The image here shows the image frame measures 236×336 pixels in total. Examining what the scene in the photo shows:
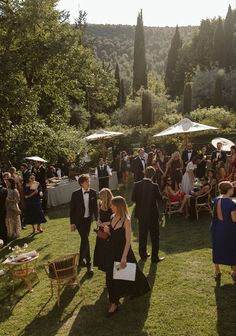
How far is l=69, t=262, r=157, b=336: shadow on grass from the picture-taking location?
5.45 metres

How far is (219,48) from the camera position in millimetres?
55438

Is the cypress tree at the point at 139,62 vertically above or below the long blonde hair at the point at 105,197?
above

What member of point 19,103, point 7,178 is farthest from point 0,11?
point 7,178

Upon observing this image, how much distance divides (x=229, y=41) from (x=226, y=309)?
55167mm

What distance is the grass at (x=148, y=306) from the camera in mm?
5465

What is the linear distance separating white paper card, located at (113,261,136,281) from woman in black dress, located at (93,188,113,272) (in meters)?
0.74

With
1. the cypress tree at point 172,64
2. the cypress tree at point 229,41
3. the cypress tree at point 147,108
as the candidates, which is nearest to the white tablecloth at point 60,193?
the cypress tree at point 147,108

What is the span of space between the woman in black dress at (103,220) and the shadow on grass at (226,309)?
2.03 meters

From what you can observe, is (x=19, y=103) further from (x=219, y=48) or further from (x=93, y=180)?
(x=219, y=48)

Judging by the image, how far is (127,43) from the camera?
127m

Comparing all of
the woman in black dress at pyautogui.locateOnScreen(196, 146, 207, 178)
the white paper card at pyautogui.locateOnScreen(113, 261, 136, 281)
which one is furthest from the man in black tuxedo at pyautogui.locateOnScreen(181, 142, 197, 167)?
the white paper card at pyautogui.locateOnScreen(113, 261, 136, 281)

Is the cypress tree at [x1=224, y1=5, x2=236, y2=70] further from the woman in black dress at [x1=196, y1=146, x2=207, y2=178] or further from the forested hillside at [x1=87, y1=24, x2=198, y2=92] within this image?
the forested hillside at [x1=87, y1=24, x2=198, y2=92]

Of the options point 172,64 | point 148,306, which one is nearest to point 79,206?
point 148,306

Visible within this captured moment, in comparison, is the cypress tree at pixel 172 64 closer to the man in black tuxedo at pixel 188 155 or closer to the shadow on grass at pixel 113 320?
the man in black tuxedo at pixel 188 155
